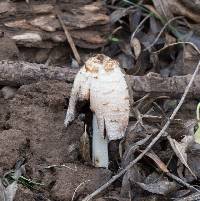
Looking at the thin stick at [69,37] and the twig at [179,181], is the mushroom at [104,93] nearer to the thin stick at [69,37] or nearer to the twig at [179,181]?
the twig at [179,181]

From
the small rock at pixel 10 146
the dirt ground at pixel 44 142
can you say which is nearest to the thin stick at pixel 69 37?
the dirt ground at pixel 44 142

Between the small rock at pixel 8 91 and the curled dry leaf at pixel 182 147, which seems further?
the small rock at pixel 8 91

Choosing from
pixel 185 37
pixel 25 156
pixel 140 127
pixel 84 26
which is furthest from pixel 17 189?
pixel 185 37

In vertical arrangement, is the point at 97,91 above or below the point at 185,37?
above

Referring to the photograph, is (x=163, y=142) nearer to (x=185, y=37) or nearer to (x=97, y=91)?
(x=97, y=91)

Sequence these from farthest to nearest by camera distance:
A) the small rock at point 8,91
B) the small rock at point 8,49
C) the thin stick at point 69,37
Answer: the thin stick at point 69,37 < the small rock at point 8,49 < the small rock at point 8,91

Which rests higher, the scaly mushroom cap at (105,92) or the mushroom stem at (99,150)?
the scaly mushroom cap at (105,92)

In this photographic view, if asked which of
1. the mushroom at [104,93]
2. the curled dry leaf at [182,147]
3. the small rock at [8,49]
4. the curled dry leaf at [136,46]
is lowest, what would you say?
the curled dry leaf at [182,147]
